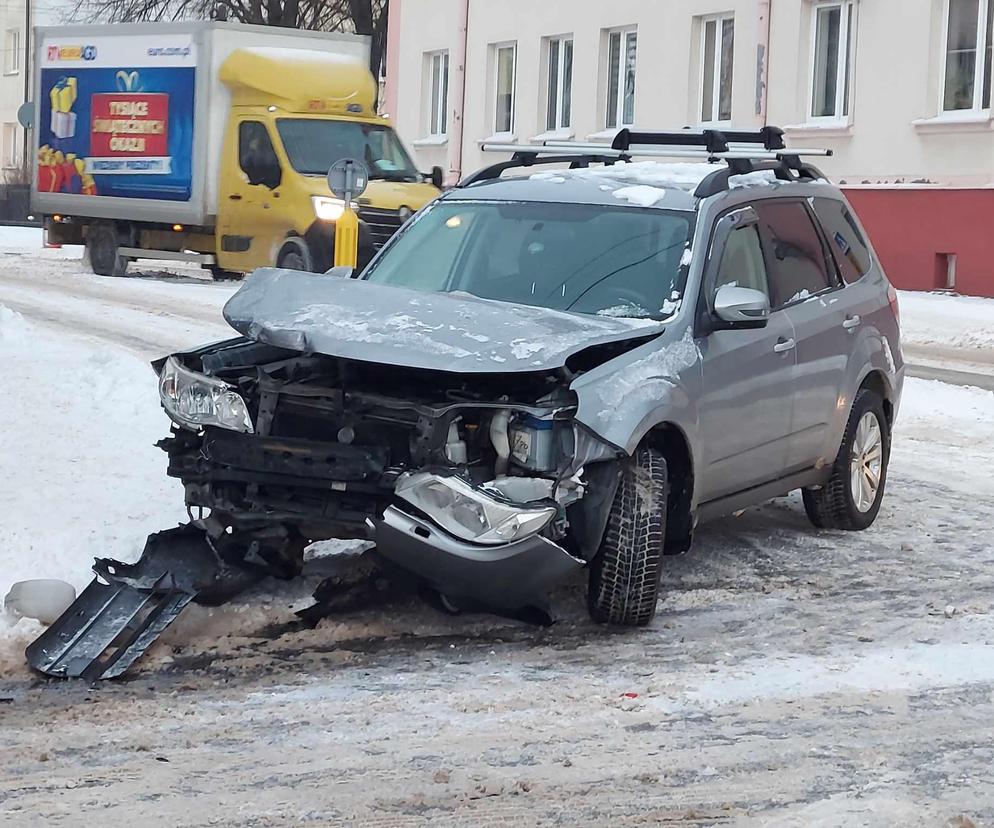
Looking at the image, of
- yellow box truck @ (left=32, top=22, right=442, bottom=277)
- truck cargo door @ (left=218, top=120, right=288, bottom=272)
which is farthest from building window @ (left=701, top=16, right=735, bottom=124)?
truck cargo door @ (left=218, top=120, right=288, bottom=272)

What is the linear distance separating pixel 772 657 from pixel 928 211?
16582 mm

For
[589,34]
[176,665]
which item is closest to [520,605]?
[176,665]

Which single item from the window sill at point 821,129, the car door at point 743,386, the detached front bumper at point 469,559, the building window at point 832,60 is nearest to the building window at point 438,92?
the window sill at point 821,129

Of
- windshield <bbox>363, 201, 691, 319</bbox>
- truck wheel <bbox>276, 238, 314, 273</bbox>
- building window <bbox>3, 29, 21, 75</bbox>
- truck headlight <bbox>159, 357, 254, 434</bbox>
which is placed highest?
building window <bbox>3, 29, 21, 75</bbox>

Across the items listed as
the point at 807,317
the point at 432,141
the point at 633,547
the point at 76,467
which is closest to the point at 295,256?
the point at 432,141

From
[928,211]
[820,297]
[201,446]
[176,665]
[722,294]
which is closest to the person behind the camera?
[176,665]

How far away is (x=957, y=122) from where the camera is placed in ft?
69.6

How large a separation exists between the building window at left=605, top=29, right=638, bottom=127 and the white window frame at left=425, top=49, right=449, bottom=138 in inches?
177

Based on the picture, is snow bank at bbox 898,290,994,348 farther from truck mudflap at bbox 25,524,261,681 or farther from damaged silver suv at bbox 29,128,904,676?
truck mudflap at bbox 25,524,261,681

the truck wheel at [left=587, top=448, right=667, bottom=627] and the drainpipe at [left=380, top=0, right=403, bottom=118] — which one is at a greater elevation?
the drainpipe at [left=380, top=0, right=403, bottom=118]

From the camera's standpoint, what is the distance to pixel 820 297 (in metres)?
8.12

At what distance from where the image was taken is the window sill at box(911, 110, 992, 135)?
20.9 m

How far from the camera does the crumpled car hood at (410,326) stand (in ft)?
19.9

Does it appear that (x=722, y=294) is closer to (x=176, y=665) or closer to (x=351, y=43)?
(x=176, y=665)
